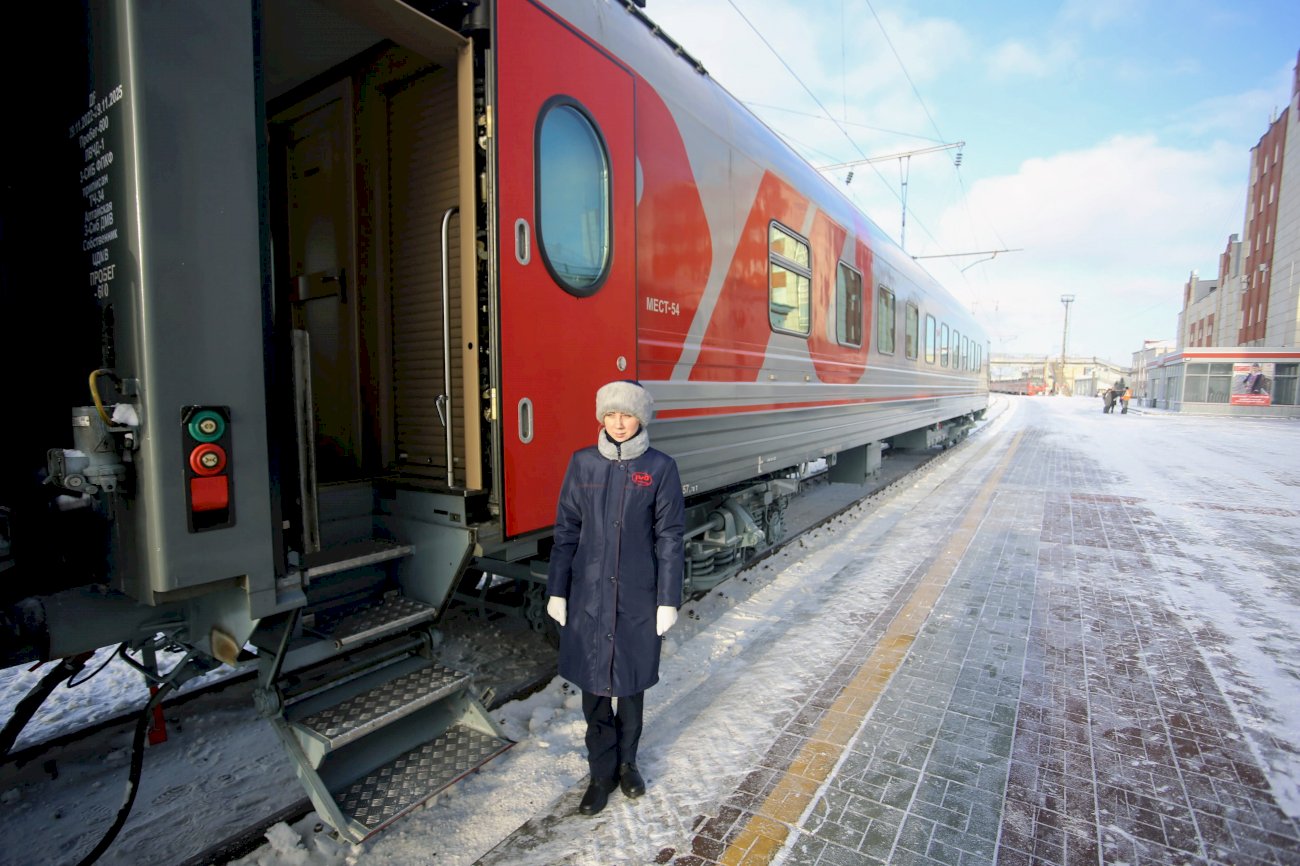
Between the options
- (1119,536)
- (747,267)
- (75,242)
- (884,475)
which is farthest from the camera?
(884,475)

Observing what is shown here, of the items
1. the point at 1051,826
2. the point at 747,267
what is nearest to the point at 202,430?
the point at 1051,826

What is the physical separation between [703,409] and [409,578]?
2.12 metres

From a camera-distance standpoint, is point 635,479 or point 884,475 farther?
point 884,475

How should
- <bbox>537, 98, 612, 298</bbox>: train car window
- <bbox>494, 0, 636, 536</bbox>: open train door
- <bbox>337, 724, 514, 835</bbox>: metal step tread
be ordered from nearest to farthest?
<bbox>337, 724, 514, 835</bbox>: metal step tread → <bbox>494, 0, 636, 536</bbox>: open train door → <bbox>537, 98, 612, 298</bbox>: train car window

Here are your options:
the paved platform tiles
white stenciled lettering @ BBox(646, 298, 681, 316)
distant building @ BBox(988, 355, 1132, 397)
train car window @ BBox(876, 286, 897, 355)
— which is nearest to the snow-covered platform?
the paved platform tiles

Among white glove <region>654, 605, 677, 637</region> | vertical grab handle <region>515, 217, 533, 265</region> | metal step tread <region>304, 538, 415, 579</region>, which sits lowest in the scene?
white glove <region>654, 605, 677, 637</region>

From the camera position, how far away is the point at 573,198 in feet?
10.5

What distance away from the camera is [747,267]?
4941mm

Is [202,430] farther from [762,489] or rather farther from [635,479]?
[762,489]

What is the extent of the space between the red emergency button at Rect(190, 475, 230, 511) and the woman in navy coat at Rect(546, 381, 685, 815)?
113 centimetres

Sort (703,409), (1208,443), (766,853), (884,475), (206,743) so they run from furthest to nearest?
(1208,443) → (884,475) → (703,409) → (206,743) → (766,853)

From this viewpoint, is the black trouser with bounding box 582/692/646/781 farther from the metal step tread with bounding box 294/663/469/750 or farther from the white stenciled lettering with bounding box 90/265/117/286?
the white stenciled lettering with bounding box 90/265/117/286

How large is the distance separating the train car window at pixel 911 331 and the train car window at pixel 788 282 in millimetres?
4618

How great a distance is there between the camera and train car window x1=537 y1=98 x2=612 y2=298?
3008mm
